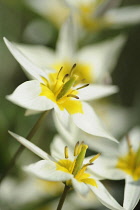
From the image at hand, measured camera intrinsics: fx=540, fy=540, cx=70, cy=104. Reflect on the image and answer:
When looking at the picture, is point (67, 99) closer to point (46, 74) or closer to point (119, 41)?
point (46, 74)

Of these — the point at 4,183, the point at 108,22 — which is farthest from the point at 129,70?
the point at 4,183

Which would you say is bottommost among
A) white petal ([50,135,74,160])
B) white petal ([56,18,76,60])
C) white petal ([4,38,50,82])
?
white petal ([50,135,74,160])

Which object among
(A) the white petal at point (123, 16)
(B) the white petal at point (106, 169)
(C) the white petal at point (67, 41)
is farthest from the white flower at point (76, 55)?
(B) the white petal at point (106, 169)

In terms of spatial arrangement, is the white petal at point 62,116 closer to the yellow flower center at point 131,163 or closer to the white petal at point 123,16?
the yellow flower center at point 131,163

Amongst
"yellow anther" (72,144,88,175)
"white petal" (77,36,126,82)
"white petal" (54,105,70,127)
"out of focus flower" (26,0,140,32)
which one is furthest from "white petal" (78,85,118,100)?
"out of focus flower" (26,0,140,32)

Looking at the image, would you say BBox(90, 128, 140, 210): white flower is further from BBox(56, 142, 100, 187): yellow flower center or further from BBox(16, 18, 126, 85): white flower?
BBox(16, 18, 126, 85): white flower

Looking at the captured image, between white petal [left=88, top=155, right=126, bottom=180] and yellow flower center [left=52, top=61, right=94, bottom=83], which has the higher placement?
yellow flower center [left=52, top=61, right=94, bottom=83]
